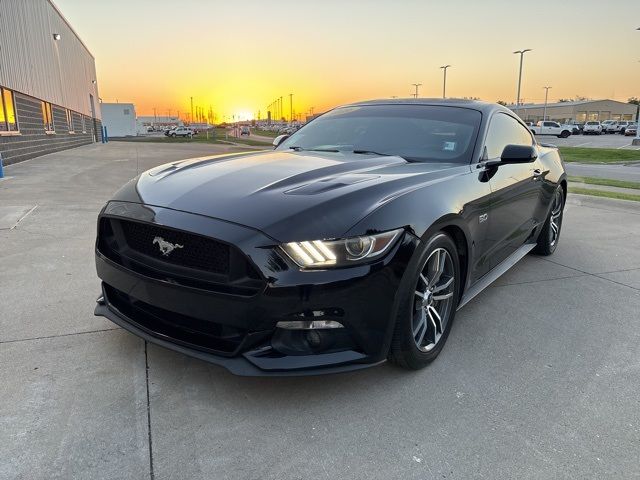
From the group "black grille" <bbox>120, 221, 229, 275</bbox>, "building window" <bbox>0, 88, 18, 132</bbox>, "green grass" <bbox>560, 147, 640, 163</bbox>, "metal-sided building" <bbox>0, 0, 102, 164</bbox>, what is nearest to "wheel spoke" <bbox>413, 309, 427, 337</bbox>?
"black grille" <bbox>120, 221, 229, 275</bbox>

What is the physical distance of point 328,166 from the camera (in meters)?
3.03

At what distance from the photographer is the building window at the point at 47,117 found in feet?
68.2

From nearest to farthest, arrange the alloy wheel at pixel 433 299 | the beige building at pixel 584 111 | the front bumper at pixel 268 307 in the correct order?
the front bumper at pixel 268 307 → the alloy wheel at pixel 433 299 → the beige building at pixel 584 111

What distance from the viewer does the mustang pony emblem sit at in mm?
2334

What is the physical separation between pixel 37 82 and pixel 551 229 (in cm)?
2112

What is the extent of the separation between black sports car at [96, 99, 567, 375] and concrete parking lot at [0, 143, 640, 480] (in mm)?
276

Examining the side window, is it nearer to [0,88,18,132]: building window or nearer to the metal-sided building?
the metal-sided building

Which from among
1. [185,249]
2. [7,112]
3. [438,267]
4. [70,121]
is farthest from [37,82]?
[438,267]

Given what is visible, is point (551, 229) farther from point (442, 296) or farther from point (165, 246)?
point (165, 246)

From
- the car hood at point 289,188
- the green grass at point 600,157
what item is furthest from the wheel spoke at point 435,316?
the green grass at point 600,157

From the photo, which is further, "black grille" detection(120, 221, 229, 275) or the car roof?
the car roof

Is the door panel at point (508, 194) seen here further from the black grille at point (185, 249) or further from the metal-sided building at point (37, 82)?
the metal-sided building at point (37, 82)

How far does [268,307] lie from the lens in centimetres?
211

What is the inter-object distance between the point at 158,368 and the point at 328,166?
61.3 inches
